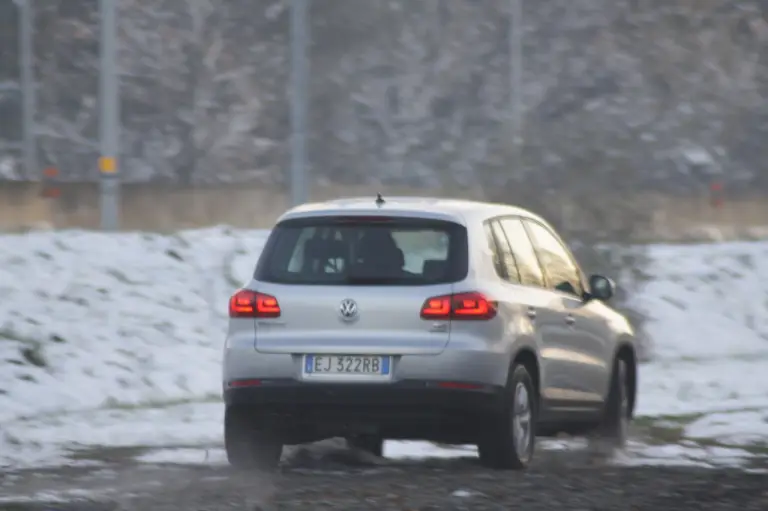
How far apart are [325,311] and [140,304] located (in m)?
10.0

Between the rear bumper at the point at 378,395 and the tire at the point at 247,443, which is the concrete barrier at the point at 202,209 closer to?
the tire at the point at 247,443

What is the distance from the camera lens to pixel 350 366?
11.4m

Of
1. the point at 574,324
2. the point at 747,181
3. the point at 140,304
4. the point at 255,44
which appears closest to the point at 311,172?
the point at 255,44

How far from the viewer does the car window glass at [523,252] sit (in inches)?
479

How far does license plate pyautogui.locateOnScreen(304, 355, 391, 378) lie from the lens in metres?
11.3

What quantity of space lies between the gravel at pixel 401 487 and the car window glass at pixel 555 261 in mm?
1062

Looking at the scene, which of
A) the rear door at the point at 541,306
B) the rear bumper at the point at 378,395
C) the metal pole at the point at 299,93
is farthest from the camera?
the metal pole at the point at 299,93

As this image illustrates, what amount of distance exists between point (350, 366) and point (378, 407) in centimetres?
26

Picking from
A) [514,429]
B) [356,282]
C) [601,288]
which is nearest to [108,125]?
[601,288]

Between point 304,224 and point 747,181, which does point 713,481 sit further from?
point 747,181

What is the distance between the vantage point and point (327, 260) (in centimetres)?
1164

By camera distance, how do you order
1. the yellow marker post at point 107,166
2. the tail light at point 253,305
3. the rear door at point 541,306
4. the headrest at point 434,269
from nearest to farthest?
the headrest at point 434,269 < the tail light at point 253,305 < the rear door at point 541,306 < the yellow marker post at point 107,166

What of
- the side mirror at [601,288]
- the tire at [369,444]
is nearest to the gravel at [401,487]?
the tire at [369,444]

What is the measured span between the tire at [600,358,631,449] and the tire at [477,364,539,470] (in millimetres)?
1665
